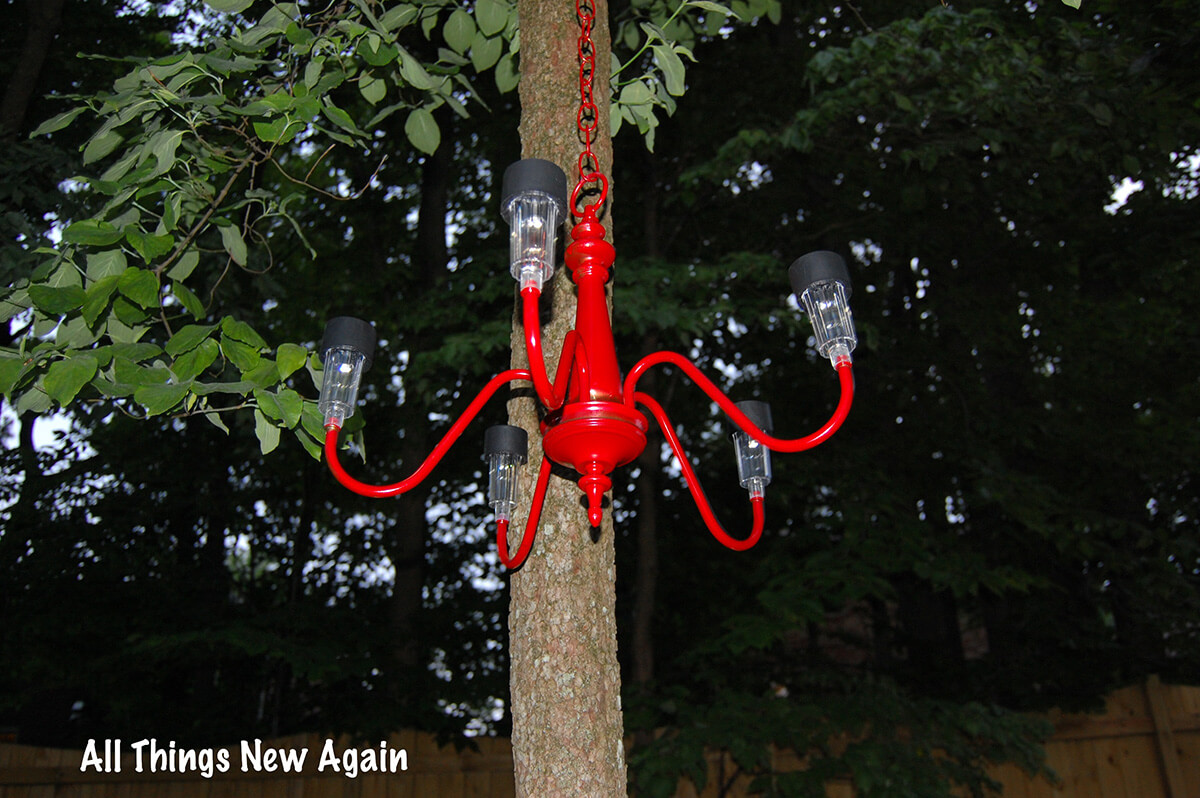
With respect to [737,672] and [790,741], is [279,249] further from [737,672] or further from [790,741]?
[790,741]

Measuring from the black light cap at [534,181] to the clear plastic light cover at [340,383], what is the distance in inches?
17.6

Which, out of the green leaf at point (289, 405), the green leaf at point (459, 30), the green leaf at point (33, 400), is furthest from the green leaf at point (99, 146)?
the green leaf at point (459, 30)

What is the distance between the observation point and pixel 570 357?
151cm

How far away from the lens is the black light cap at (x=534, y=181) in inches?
56.4

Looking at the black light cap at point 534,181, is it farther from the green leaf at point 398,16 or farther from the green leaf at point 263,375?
the green leaf at point 398,16

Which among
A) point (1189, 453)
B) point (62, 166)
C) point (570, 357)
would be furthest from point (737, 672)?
point (570, 357)

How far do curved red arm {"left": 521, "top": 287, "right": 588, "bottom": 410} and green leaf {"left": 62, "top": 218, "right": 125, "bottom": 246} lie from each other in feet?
3.39

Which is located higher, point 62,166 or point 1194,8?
point 1194,8

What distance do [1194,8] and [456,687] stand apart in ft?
20.1

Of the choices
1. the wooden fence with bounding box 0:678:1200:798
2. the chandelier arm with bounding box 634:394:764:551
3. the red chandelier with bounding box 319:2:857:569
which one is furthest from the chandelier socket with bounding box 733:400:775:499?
the wooden fence with bounding box 0:678:1200:798

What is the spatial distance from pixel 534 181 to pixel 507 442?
651mm

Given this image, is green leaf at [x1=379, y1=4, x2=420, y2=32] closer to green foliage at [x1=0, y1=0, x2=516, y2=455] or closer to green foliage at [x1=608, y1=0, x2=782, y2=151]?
green foliage at [x1=0, y1=0, x2=516, y2=455]

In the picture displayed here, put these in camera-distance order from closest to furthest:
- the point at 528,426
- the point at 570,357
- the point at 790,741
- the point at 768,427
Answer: the point at 570,357
the point at 528,426
the point at 768,427
the point at 790,741

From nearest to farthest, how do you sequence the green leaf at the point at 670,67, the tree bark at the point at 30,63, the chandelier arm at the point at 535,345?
the chandelier arm at the point at 535,345
the green leaf at the point at 670,67
the tree bark at the point at 30,63
